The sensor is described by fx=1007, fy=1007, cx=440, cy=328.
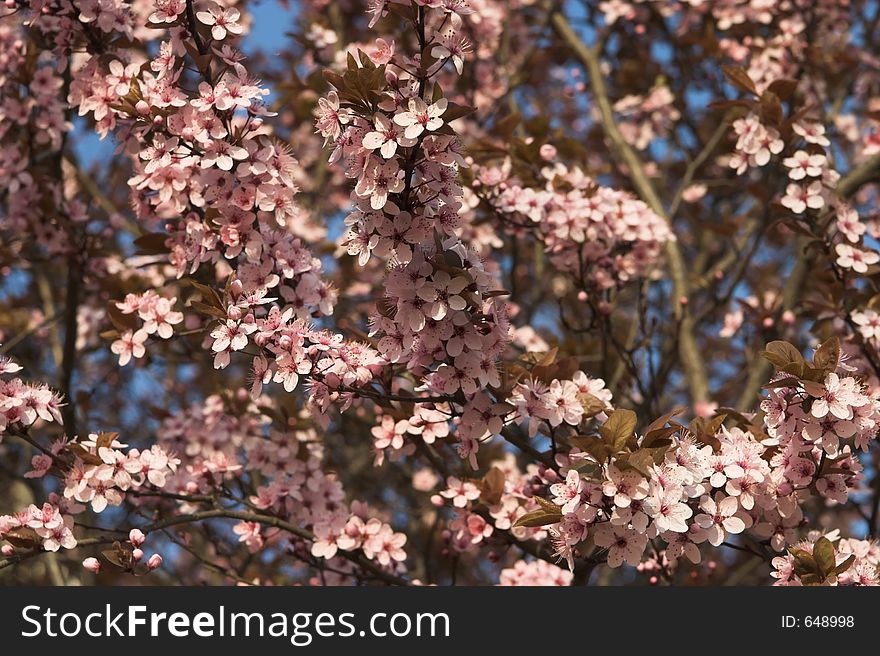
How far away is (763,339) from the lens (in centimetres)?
534

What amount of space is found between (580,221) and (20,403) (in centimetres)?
255

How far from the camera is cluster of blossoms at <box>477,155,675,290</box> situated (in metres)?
4.68

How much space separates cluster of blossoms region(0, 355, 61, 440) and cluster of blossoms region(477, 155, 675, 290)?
2.15 meters

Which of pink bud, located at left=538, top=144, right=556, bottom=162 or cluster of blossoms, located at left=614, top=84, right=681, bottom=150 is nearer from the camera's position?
pink bud, located at left=538, top=144, right=556, bottom=162

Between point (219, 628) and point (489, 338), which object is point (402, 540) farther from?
point (489, 338)

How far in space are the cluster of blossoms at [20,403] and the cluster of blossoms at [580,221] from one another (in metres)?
2.15

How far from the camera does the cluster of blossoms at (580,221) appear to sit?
15.4ft

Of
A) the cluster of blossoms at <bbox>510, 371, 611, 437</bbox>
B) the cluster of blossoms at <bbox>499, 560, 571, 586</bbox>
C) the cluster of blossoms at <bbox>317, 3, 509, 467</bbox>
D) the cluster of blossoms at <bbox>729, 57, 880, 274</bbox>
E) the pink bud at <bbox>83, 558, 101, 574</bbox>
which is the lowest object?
the pink bud at <bbox>83, 558, 101, 574</bbox>

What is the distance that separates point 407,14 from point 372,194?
57 centimetres

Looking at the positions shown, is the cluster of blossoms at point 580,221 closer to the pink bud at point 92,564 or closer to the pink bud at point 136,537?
the pink bud at point 136,537

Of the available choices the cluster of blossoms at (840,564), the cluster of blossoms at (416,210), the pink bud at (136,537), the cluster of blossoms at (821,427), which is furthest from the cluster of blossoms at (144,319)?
the cluster of blossoms at (840,564)

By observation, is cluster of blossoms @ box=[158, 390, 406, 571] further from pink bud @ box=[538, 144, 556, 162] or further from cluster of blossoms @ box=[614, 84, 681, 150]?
cluster of blossoms @ box=[614, 84, 681, 150]

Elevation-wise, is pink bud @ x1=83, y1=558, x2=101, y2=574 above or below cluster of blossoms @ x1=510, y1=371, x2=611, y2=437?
below

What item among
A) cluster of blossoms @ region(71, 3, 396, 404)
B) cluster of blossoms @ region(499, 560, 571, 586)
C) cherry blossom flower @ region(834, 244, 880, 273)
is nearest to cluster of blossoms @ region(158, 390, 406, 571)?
cluster of blossoms @ region(499, 560, 571, 586)
